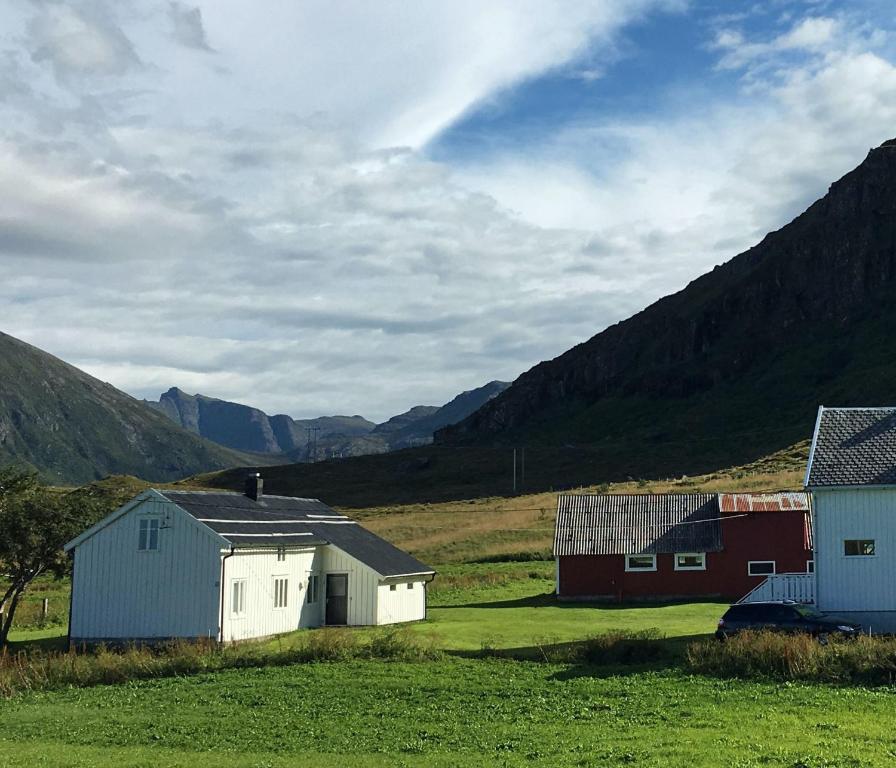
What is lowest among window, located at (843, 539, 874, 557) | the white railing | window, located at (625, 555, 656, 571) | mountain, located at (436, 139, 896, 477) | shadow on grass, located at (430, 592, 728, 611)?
shadow on grass, located at (430, 592, 728, 611)

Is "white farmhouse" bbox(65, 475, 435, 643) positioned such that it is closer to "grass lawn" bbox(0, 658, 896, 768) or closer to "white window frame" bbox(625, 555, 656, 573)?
"grass lawn" bbox(0, 658, 896, 768)

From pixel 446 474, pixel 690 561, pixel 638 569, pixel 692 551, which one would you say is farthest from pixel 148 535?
pixel 446 474

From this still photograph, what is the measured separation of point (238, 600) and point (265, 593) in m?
1.61

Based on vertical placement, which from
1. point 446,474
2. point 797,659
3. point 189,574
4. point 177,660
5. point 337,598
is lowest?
point 177,660

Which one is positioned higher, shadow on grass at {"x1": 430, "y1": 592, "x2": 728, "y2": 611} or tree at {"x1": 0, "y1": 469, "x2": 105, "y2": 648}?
tree at {"x1": 0, "y1": 469, "x2": 105, "y2": 648}

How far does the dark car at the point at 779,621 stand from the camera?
2981 cm

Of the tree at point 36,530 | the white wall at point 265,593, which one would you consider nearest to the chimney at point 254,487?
the white wall at point 265,593

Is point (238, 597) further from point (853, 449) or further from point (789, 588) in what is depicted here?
point (853, 449)

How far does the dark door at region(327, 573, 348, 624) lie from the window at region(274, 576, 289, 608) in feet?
12.2

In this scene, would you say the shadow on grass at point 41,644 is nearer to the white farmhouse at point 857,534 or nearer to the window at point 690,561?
the white farmhouse at point 857,534

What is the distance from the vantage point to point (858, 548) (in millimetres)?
34188

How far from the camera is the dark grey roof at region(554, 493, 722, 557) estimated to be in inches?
1954

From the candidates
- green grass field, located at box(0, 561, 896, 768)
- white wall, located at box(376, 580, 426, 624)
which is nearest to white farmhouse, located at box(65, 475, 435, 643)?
white wall, located at box(376, 580, 426, 624)

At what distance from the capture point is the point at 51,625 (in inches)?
1809
